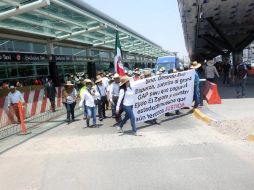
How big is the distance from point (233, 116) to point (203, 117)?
0.93 meters

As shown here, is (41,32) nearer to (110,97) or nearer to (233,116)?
(110,97)

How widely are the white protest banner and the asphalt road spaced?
121cm

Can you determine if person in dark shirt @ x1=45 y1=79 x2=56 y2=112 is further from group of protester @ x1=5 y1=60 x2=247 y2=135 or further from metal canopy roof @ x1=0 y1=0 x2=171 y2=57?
metal canopy roof @ x1=0 y1=0 x2=171 y2=57

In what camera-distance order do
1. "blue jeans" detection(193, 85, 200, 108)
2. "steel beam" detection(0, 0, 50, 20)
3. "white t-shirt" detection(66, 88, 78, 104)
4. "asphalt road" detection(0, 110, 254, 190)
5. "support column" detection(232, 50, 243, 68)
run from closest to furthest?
"asphalt road" detection(0, 110, 254, 190)
"blue jeans" detection(193, 85, 200, 108)
"white t-shirt" detection(66, 88, 78, 104)
"steel beam" detection(0, 0, 50, 20)
"support column" detection(232, 50, 243, 68)

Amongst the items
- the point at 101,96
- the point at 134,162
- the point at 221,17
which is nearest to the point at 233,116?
the point at 134,162

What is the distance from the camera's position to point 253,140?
8992 millimetres

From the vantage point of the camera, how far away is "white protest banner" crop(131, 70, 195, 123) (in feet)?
41.8

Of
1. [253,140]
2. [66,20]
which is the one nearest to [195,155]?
[253,140]

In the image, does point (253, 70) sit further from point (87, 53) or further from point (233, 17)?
point (87, 53)

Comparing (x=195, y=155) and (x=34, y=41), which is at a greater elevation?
(x=34, y=41)

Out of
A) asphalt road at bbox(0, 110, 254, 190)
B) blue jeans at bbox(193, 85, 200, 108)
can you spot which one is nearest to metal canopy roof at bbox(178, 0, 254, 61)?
blue jeans at bbox(193, 85, 200, 108)

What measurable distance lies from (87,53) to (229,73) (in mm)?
16646

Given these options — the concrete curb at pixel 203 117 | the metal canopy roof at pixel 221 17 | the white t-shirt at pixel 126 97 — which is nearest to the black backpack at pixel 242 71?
the concrete curb at pixel 203 117

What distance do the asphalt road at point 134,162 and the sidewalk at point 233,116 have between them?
1.39 ft
